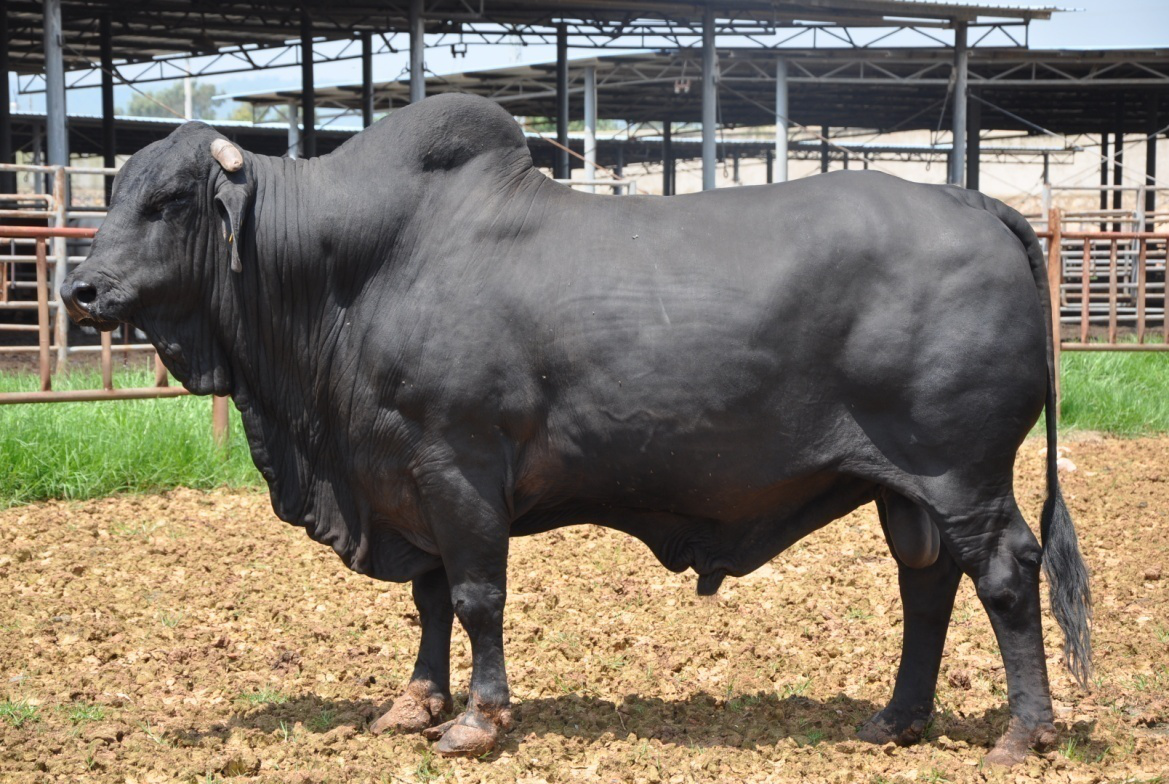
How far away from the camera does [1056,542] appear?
4086 millimetres

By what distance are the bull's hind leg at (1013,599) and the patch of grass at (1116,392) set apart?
6928 millimetres

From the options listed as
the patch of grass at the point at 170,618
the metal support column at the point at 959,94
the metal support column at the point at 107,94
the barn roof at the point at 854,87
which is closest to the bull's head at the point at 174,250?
the patch of grass at the point at 170,618

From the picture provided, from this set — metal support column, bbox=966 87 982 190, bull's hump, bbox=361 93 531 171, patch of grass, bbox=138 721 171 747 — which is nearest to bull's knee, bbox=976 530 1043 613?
bull's hump, bbox=361 93 531 171

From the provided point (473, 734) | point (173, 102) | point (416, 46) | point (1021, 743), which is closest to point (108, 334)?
point (473, 734)

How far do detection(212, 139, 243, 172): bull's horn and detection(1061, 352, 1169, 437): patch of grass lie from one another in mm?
8083

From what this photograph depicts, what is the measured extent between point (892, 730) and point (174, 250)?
2.77m

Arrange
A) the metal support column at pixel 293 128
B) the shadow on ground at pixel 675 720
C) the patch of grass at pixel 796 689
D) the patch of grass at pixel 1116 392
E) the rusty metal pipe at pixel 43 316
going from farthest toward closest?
the metal support column at pixel 293 128, the patch of grass at pixel 1116 392, the rusty metal pipe at pixel 43 316, the patch of grass at pixel 796 689, the shadow on ground at pixel 675 720

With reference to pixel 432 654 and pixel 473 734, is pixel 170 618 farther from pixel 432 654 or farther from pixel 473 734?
pixel 473 734

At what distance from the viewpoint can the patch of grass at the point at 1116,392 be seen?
34.0 feet

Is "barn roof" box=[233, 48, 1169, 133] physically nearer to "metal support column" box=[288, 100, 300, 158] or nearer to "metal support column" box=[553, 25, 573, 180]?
"metal support column" box=[288, 100, 300, 158]

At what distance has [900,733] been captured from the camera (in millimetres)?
4125

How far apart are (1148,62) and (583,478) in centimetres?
2069

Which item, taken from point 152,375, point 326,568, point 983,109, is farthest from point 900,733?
point 983,109

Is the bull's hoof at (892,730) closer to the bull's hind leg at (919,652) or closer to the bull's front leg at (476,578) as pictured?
the bull's hind leg at (919,652)
